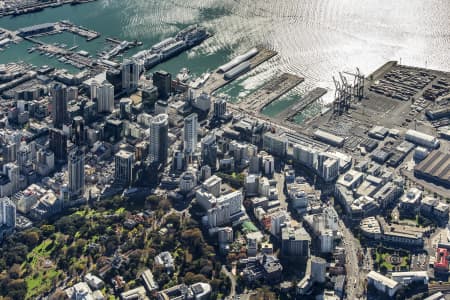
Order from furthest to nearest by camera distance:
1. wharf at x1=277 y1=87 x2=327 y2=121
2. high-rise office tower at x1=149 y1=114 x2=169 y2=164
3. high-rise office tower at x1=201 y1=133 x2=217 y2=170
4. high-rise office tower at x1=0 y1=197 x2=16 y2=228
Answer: wharf at x1=277 y1=87 x2=327 y2=121 → high-rise office tower at x1=201 y1=133 x2=217 y2=170 → high-rise office tower at x1=149 y1=114 x2=169 y2=164 → high-rise office tower at x1=0 y1=197 x2=16 y2=228

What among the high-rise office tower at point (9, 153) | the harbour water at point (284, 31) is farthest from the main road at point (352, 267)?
the high-rise office tower at point (9, 153)

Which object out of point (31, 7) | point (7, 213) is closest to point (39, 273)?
point (7, 213)

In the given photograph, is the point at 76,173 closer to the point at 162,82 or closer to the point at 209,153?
the point at 209,153

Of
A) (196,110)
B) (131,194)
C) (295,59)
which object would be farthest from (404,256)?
(295,59)

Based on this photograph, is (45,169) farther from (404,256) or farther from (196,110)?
(404,256)

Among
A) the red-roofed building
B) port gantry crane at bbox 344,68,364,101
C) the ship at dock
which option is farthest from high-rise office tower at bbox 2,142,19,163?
the red-roofed building

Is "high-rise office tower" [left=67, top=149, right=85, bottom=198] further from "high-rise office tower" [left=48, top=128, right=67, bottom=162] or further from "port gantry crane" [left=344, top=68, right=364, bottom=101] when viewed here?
"port gantry crane" [left=344, top=68, right=364, bottom=101]
